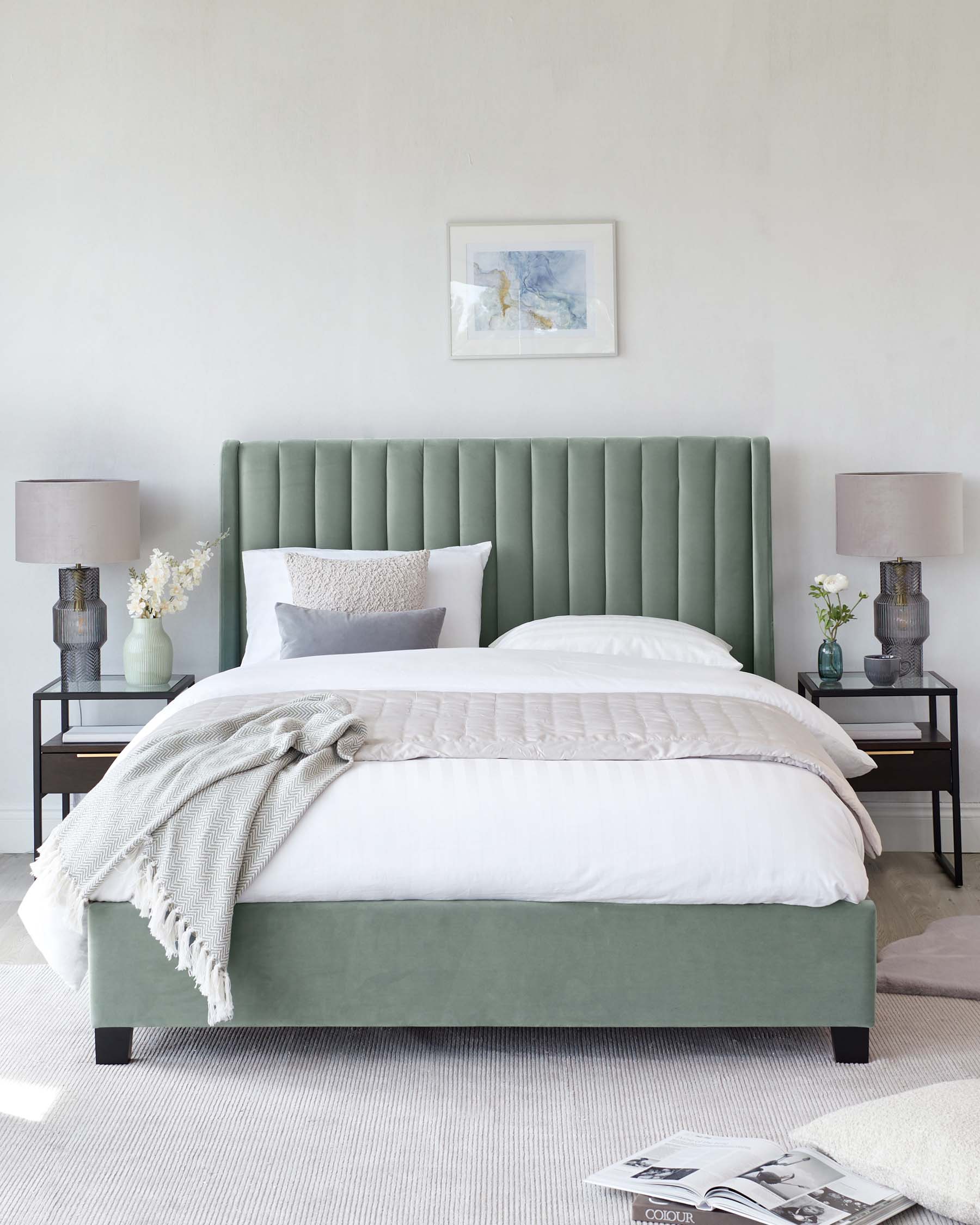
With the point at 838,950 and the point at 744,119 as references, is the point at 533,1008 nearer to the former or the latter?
the point at 838,950

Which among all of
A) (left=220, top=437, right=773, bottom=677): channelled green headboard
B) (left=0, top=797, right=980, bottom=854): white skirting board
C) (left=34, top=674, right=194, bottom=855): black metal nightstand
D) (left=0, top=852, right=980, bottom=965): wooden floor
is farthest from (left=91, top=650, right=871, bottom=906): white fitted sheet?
(left=0, top=797, right=980, bottom=854): white skirting board

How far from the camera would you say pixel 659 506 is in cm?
425

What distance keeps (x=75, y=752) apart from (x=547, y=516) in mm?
1706

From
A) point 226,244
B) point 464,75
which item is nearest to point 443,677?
point 226,244

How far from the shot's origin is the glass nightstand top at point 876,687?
3916 millimetres

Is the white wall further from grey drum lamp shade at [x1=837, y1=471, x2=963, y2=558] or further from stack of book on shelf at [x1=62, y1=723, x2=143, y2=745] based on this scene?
stack of book on shelf at [x1=62, y1=723, x2=143, y2=745]

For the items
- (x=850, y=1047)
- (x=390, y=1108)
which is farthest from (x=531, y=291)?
(x=390, y=1108)

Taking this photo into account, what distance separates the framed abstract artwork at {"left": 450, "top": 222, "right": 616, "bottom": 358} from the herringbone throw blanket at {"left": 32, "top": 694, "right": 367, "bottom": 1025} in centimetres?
205

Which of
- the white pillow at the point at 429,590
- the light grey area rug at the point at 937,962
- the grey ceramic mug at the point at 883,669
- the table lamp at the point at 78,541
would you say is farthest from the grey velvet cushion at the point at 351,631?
the light grey area rug at the point at 937,962

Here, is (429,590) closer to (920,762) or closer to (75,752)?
(75,752)

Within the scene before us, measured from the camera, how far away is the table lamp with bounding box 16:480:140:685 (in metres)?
3.97

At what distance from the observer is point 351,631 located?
3.73m

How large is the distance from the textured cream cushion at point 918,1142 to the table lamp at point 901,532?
2.07m

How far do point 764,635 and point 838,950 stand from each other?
6.10 ft
